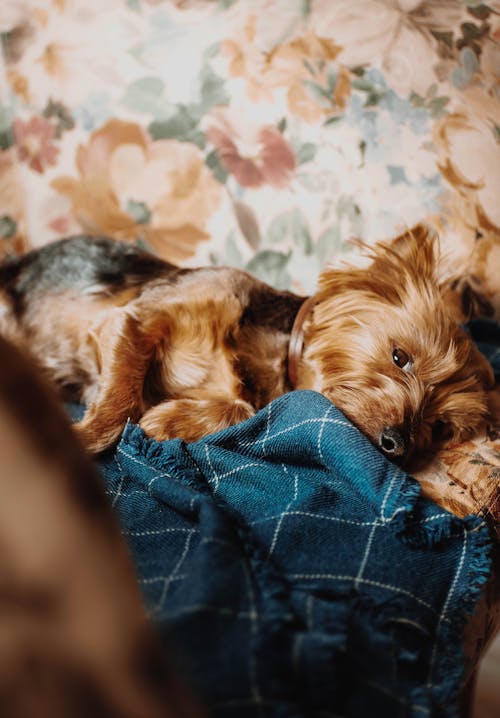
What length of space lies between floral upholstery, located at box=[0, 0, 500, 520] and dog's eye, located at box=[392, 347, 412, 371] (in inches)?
11.2

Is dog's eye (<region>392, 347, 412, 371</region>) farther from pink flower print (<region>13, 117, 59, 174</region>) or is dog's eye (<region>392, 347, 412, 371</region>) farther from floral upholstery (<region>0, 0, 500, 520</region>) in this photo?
pink flower print (<region>13, 117, 59, 174</region>)

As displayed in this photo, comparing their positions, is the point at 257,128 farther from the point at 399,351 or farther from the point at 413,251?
the point at 399,351

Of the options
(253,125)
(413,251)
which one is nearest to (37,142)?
(253,125)

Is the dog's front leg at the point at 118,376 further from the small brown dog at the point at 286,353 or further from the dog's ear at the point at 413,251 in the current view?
the dog's ear at the point at 413,251

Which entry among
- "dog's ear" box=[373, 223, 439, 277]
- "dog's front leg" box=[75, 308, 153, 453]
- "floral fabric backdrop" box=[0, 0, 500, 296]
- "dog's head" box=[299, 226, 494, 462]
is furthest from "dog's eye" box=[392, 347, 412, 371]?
"dog's front leg" box=[75, 308, 153, 453]

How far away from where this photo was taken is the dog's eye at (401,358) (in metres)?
1.88

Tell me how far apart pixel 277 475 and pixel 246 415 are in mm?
452

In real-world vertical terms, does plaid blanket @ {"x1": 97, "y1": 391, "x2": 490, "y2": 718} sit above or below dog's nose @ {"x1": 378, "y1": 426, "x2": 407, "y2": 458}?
above

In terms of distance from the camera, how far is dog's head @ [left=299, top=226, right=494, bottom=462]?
5.94ft

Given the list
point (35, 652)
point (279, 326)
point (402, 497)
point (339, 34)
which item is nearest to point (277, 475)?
point (402, 497)

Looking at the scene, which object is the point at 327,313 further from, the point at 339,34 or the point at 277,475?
the point at 339,34

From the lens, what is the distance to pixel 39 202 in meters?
2.29

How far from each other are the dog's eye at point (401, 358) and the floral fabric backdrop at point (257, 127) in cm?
30

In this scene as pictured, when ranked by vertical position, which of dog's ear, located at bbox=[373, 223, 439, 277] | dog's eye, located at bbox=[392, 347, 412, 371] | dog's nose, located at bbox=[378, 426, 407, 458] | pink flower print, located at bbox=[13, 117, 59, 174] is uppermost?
pink flower print, located at bbox=[13, 117, 59, 174]
